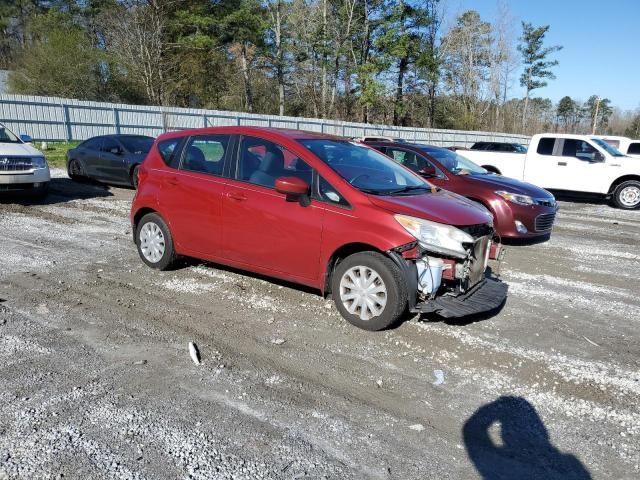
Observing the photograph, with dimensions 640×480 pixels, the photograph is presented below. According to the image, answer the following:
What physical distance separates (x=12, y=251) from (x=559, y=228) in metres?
9.98

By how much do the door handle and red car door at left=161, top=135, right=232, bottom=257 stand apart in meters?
0.11

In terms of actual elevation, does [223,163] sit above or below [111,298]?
above

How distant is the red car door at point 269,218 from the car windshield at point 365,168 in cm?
32

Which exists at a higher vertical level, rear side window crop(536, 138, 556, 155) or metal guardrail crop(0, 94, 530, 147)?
metal guardrail crop(0, 94, 530, 147)

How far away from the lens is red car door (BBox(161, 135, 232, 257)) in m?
5.32

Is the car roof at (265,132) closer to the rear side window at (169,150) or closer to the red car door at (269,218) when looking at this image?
the red car door at (269,218)

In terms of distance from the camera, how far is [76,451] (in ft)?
8.79

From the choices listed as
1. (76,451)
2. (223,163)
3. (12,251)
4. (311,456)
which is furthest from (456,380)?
(12,251)

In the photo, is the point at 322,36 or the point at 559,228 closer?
the point at 559,228

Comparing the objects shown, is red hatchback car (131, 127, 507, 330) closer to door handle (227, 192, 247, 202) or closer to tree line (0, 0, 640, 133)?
door handle (227, 192, 247, 202)

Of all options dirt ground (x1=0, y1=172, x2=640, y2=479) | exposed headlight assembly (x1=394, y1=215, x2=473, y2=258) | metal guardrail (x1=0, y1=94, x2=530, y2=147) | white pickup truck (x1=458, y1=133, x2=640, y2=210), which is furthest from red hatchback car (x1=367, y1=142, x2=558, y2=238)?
metal guardrail (x1=0, y1=94, x2=530, y2=147)

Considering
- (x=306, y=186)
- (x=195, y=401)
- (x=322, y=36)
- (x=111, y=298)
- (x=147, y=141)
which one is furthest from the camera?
(x=322, y=36)

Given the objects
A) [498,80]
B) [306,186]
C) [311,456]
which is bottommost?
[311,456]

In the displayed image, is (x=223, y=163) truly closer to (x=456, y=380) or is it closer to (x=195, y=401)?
(x=195, y=401)
